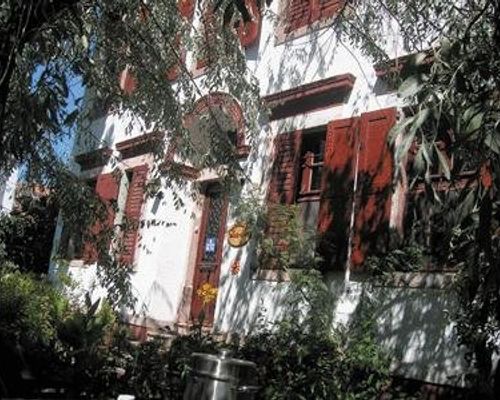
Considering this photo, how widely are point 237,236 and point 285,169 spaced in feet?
3.92

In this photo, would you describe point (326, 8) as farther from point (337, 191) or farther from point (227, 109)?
point (337, 191)

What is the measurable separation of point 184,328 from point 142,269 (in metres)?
1.75

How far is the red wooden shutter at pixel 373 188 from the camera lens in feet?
28.6

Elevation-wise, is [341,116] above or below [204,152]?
above

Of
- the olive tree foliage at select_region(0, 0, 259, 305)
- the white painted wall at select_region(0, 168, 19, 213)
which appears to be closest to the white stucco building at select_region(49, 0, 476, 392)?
the olive tree foliage at select_region(0, 0, 259, 305)

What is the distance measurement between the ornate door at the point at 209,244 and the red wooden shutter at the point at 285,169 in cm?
147

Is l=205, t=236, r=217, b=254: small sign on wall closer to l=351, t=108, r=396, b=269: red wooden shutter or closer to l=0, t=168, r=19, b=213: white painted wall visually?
l=0, t=168, r=19, b=213: white painted wall

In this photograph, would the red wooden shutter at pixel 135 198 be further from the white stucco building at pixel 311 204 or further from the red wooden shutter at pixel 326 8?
the red wooden shutter at pixel 326 8

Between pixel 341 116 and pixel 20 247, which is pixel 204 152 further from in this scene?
pixel 20 247

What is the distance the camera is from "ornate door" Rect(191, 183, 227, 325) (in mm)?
12297

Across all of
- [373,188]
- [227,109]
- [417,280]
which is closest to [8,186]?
[227,109]

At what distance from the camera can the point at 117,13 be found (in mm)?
6453

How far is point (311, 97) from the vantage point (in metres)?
10.5

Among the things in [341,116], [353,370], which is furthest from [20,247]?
[353,370]
